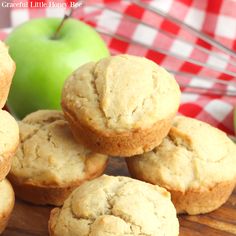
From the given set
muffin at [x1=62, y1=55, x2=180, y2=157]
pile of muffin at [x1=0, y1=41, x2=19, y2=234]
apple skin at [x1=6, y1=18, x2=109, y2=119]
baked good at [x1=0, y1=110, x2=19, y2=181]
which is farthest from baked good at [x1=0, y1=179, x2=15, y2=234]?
apple skin at [x1=6, y1=18, x2=109, y2=119]

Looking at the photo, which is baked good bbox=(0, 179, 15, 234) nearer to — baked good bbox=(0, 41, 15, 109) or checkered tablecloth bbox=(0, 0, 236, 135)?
baked good bbox=(0, 41, 15, 109)

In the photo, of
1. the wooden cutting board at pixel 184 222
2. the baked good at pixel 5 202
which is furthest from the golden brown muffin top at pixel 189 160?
the baked good at pixel 5 202

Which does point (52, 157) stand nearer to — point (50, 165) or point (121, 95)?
point (50, 165)

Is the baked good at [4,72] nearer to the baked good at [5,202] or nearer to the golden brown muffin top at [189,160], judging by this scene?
the baked good at [5,202]

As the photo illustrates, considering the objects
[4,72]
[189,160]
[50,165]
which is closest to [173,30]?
[189,160]

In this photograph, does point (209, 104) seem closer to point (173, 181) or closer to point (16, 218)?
point (173, 181)

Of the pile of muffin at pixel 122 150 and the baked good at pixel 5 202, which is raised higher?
the pile of muffin at pixel 122 150
